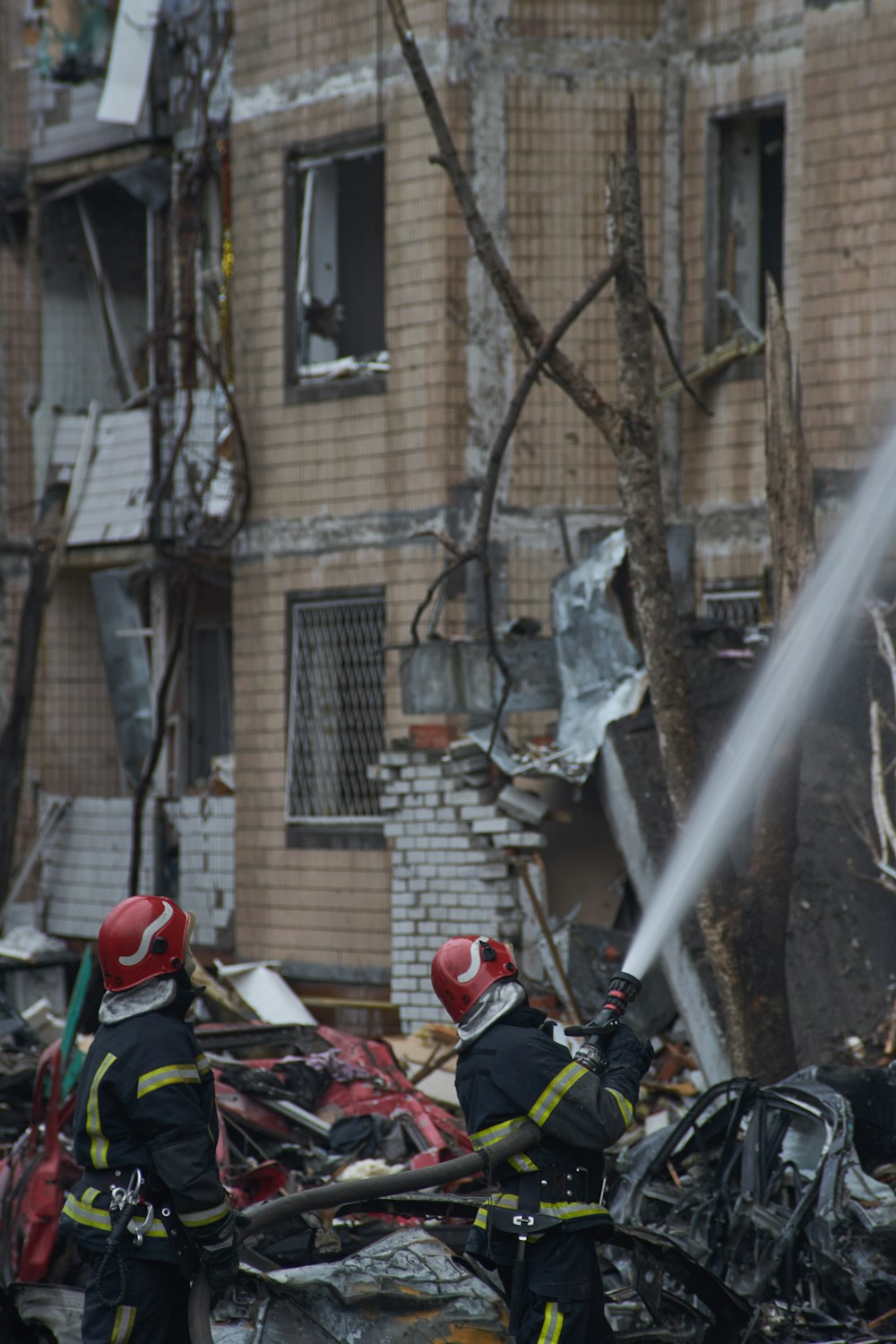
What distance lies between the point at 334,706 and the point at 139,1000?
26.5 feet

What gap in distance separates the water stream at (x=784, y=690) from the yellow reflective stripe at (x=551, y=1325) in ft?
6.13

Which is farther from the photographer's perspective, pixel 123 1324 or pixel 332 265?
pixel 332 265

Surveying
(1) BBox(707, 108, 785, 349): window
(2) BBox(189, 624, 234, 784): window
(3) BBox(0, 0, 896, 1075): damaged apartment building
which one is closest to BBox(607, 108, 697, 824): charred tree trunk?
(3) BBox(0, 0, 896, 1075): damaged apartment building

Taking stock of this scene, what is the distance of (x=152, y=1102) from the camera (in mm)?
4953

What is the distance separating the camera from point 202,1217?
4934 millimetres

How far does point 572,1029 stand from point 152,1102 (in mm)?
1323

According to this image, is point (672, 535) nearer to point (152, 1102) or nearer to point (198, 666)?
point (198, 666)

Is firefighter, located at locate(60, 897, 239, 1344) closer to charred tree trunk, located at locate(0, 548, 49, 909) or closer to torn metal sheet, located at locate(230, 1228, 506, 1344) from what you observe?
torn metal sheet, located at locate(230, 1228, 506, 1344)

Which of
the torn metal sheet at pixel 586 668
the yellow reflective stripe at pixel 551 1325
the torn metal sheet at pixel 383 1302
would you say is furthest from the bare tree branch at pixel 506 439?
the yellow reflective stripe at pixel 551 1325

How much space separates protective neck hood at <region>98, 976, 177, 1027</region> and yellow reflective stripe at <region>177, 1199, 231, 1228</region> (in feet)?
2.10

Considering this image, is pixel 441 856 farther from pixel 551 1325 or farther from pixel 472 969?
pixel 551 1325

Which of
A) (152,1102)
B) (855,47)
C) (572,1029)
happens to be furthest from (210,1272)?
(855,47)

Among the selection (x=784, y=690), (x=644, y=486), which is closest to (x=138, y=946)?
(x=644, y=486)

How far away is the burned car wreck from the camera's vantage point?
611 cm
